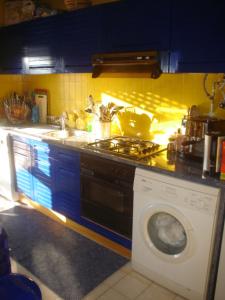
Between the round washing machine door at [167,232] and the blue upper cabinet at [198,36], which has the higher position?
the blue upper cabinet at [198,36]

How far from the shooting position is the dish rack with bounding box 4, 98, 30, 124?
319 centimetres

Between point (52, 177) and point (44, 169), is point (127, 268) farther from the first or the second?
point (44, 169)

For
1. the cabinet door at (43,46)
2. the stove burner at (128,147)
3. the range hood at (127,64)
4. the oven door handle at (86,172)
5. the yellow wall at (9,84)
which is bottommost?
the oven door handle at (86,172)

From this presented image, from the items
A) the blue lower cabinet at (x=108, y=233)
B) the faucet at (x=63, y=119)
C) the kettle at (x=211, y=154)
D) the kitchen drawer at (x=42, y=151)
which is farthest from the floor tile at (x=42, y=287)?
the faucet at (x=63, y=119)

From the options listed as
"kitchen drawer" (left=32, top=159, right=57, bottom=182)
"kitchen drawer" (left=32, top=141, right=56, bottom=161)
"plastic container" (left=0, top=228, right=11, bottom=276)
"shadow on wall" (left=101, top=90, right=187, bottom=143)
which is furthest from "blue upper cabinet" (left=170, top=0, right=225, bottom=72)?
"plastic container" (left=0, top=228, right=11, bottom=276)

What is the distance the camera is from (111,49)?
211cm

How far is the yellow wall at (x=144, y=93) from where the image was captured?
210 cm

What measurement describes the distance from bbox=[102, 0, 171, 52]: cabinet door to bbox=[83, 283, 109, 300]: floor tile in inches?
63.9

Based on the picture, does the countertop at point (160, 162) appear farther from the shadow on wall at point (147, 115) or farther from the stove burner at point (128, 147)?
the shadow on wall at point (147, 115)

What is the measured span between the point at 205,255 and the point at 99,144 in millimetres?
1140

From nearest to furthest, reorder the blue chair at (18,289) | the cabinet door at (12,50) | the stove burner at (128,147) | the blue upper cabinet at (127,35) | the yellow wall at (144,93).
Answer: the blue chair at (18,289)
the blue upper cabinet at (127,35)
the stove burner at (128,147)
the yellow wall at (144,93)
the cabinet door at (12,50)

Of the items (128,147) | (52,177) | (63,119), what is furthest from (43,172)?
(128,147)

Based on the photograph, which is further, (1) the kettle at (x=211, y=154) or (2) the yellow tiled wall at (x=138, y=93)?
(2) the yellow tiled wall at (x=138, y=93)

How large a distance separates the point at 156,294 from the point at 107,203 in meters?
0.69
